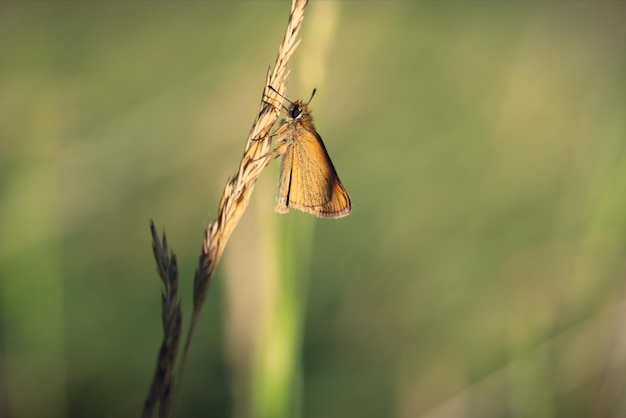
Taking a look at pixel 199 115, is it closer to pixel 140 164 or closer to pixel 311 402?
pixel 140 164

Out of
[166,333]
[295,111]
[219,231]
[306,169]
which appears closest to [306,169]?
[306,169]

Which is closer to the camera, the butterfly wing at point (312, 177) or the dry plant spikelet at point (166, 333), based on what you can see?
the dry plant spikelet at point (166, 333)

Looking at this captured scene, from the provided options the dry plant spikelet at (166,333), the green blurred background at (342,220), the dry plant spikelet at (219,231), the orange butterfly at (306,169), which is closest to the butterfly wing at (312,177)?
the orange butterfly at (306,169)

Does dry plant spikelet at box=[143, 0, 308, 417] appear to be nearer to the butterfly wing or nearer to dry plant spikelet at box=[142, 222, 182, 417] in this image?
dry plant spikelet at box=[142, 222, 182, 417]

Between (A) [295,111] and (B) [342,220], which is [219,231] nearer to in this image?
(A) [295,111]

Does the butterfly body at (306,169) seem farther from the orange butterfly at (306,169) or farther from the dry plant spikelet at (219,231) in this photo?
the dry plant spikelet at (219,231)

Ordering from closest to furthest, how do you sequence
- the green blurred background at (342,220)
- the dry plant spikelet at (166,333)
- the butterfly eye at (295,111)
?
the dry plant spikelet at (166,333), the butterfly eye at (295,111), the green blurred background at (342,220)
